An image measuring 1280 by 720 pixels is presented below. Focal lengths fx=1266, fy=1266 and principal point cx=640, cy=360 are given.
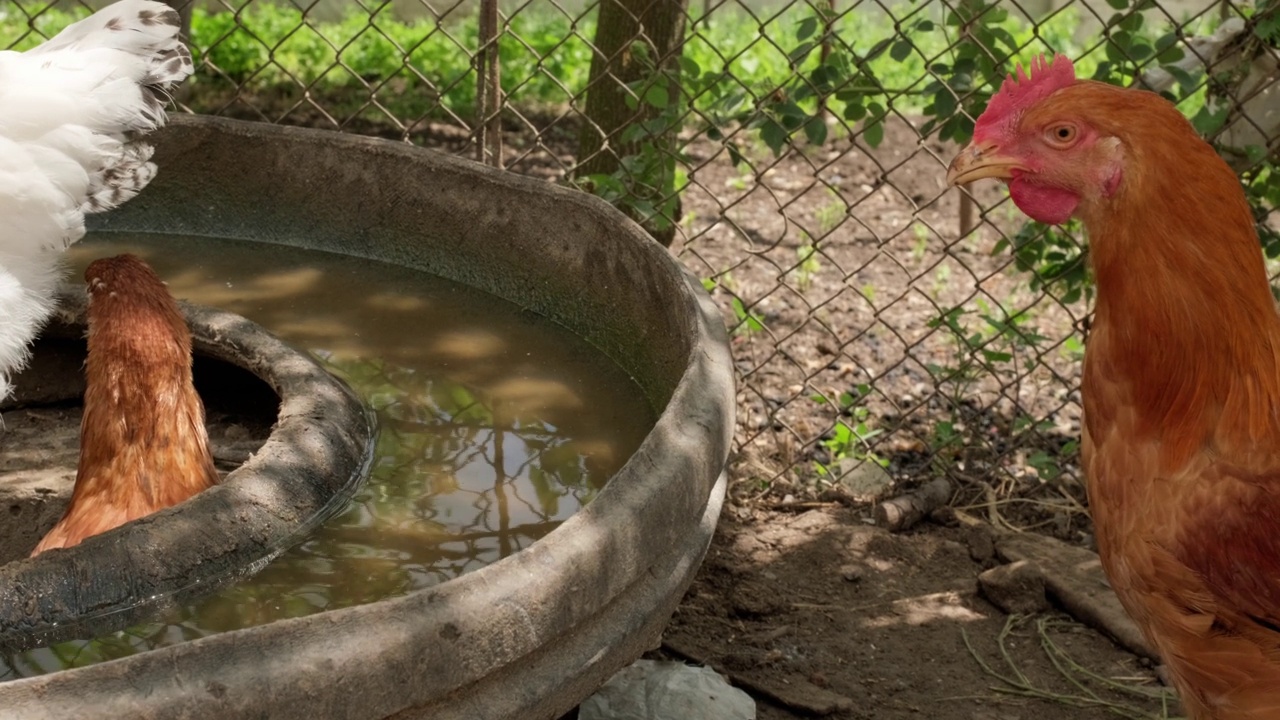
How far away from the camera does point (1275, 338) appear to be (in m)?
2.33

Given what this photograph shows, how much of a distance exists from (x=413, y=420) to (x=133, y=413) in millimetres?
642

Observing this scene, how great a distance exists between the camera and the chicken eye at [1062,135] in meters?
2.24

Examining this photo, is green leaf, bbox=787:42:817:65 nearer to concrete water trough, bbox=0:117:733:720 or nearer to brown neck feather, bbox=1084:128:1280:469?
concrete water trough, bbox=0:117:733:720

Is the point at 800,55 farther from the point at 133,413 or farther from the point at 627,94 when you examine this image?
the point at 133,413

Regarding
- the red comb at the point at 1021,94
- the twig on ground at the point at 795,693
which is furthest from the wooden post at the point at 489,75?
the red comb at the point at 1021,94

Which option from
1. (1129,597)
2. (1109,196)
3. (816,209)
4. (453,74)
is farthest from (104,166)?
(453,74)

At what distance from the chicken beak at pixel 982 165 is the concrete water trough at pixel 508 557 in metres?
0.55

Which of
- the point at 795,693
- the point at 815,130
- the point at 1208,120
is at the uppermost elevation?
the point at 1208,120

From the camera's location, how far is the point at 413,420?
2.99 m

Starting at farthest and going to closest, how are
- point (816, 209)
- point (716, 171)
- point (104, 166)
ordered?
point (716, 171) < point (816, 209) < point (104, 166)

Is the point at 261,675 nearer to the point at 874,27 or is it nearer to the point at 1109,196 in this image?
the point at 1109,196

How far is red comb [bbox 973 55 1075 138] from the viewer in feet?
7.62

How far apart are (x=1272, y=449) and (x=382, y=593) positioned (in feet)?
5.40

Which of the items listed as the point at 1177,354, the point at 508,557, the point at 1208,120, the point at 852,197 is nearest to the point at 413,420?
the point at 508,557
